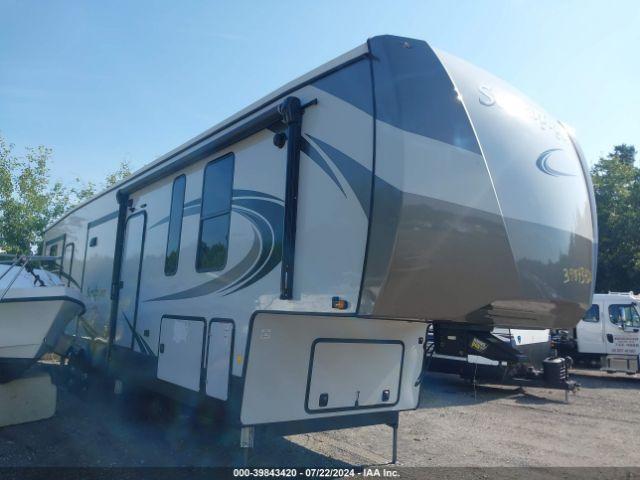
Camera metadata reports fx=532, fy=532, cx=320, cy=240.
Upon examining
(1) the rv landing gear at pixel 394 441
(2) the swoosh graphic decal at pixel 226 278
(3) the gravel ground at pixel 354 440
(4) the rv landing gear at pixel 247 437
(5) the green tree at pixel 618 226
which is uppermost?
(5) the green tree at pixel 618 226

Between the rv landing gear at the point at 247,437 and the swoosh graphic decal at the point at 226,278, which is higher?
the swoosh graphic decal at the point at 226,278

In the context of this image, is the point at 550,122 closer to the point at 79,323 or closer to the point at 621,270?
the point at 79,323

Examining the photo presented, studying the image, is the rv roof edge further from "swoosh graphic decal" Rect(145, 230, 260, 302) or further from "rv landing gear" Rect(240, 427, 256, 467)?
"rv landing gear" Rect(240, 427, 256, 467)

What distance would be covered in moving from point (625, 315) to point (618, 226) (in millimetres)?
11045

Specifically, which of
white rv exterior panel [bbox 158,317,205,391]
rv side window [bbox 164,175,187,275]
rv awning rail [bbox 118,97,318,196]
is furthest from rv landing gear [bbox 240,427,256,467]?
rv awning rail [bbox 118,97,318,196]

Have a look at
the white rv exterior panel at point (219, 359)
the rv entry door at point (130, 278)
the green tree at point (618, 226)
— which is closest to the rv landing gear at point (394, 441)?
the white rv exterior panel at point (219, 359)

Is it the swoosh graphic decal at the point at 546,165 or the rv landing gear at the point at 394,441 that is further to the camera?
the rv landing gear at the point at 394,441

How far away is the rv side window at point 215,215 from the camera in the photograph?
16.6ft

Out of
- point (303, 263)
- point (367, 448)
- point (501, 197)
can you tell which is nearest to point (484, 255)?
point (501, 197)

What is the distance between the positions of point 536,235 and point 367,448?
11.6 feet

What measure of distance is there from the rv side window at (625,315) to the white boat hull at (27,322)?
12.6m

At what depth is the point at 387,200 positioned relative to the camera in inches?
133

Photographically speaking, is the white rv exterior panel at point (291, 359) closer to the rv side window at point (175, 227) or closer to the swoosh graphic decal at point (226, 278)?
the swoosh graphic decal at point (226, 278)

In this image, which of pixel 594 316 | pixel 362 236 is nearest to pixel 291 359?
pixel 362 236
